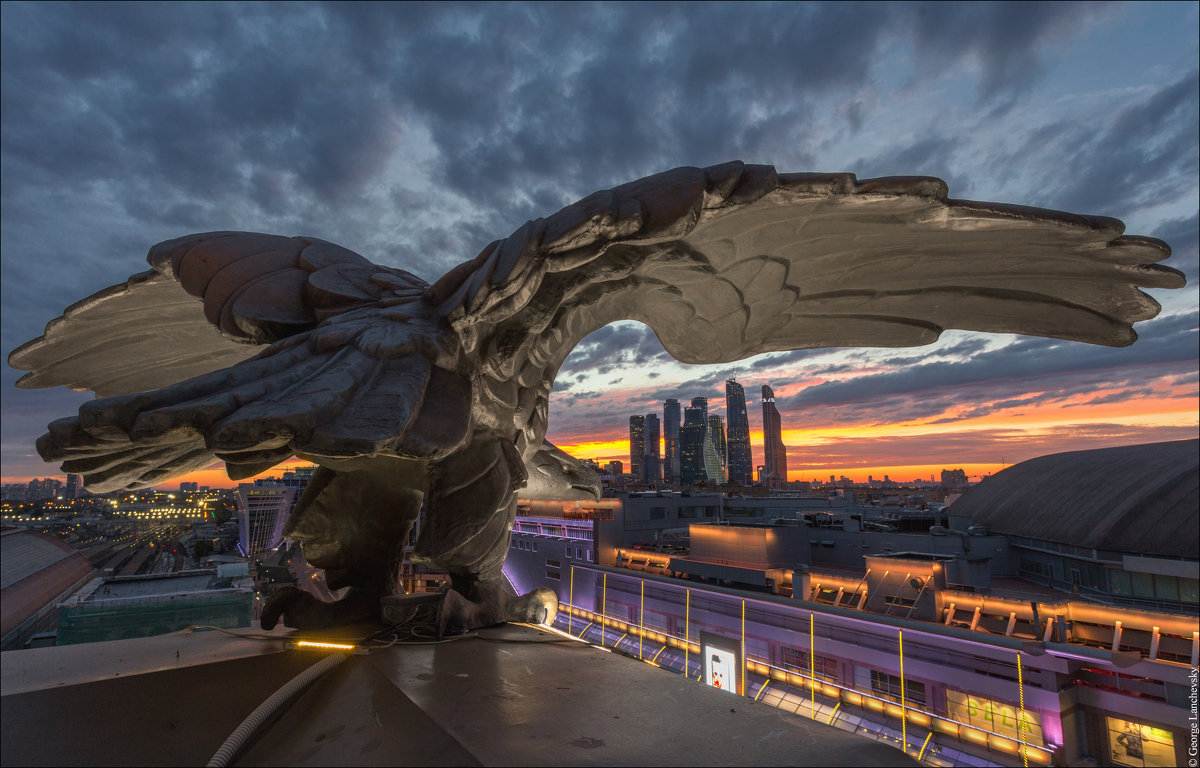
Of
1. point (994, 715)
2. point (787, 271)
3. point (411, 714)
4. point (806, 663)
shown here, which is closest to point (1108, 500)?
point (994, 715)

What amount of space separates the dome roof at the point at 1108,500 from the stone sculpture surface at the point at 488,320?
71.8 feet

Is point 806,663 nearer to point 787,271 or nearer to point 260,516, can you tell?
point 787,271

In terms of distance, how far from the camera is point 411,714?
7.81 ft

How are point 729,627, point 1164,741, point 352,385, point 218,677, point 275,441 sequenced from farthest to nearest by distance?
point 729,627 → point 1164,741 → point 218,677 → point 352,385 → point 275,441

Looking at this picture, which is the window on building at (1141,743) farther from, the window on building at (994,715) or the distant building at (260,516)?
the distant building at (260,516)

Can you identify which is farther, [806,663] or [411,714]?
[806,663]

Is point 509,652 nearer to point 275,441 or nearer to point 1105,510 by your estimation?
point 275,441

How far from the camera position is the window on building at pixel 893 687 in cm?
874

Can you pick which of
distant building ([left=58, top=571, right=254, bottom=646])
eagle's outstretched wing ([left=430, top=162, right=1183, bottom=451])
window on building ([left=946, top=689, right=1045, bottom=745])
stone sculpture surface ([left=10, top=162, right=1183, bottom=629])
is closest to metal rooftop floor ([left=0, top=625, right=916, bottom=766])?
stone sculpture surface ([left=10, top=162, right=1183, bottom=629])

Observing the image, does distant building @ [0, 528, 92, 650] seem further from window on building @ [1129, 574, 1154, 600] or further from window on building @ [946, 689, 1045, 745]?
window on building @ [1129, 574, 1154, 600]

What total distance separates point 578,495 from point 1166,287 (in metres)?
4.62

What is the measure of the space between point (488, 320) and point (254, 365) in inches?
50.1

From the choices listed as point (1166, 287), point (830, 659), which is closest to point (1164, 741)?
point (830, 659)

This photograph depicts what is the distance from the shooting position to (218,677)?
310cm
